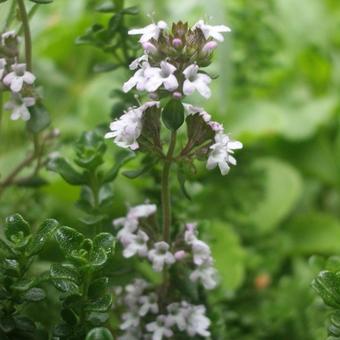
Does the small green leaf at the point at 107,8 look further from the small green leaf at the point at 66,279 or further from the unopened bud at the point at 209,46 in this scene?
the small green leaf at the point at 66,279

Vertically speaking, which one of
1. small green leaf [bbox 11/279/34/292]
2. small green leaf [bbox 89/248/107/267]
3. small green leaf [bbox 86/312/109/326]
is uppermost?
small green leaf [bbox 89/248/107/267]

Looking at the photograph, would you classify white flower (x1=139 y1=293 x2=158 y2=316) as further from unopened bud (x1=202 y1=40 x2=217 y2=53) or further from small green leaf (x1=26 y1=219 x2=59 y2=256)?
unopened bud (x1=202 y1=40 x2=217 y2=53)

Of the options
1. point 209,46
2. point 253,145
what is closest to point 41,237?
point 209,46

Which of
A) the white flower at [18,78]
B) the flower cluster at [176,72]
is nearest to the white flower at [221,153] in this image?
Result: the flower cluster at [176,72]

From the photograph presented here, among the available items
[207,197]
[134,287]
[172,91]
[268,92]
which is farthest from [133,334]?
[268,92]

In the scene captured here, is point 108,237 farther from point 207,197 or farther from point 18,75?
point 207,197

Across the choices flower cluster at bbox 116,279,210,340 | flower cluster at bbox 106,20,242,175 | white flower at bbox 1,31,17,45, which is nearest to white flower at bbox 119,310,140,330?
flower cluster at bbox 116,279,210,340
